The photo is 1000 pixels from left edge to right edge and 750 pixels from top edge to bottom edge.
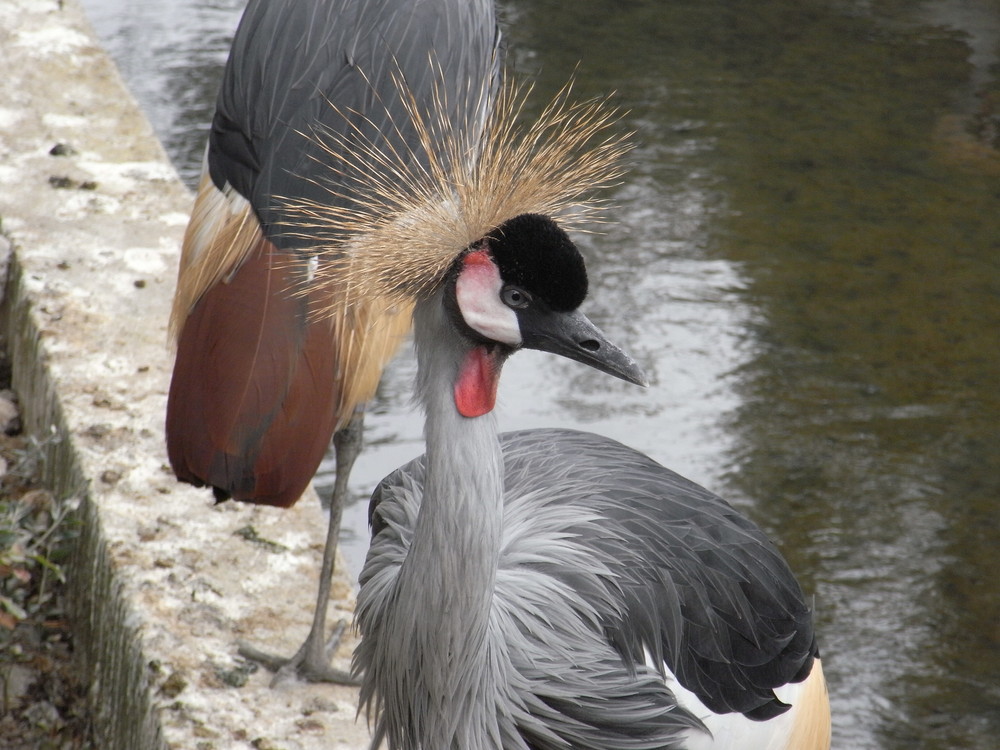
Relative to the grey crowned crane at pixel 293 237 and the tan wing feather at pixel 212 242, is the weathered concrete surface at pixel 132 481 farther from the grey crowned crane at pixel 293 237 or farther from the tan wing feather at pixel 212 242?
the tan wing feather at pixel 212 242

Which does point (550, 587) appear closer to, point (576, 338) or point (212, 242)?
point (576, 338)

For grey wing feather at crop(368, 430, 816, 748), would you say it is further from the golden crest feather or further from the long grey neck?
the golden crest feather

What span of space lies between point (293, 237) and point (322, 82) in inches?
12.5

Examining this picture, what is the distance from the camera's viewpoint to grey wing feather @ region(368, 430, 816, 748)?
159 cm

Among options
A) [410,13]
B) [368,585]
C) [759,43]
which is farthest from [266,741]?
[759,43]

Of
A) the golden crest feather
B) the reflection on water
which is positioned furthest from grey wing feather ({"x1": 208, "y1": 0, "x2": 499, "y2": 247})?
the reflection on water

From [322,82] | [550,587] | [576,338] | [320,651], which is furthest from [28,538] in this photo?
[576,338]

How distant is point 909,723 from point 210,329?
63.0 inches

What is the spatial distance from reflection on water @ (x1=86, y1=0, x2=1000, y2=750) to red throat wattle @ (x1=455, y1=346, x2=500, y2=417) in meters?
1.49

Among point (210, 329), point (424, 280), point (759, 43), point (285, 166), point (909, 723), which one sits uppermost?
point (424, 280)

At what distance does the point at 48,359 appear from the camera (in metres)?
2.53

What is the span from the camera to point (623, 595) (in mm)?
1661

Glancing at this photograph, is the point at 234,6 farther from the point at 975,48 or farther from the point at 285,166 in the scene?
the point at 285,166

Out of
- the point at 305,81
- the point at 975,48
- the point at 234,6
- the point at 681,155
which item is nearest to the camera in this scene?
the point at 305,81
